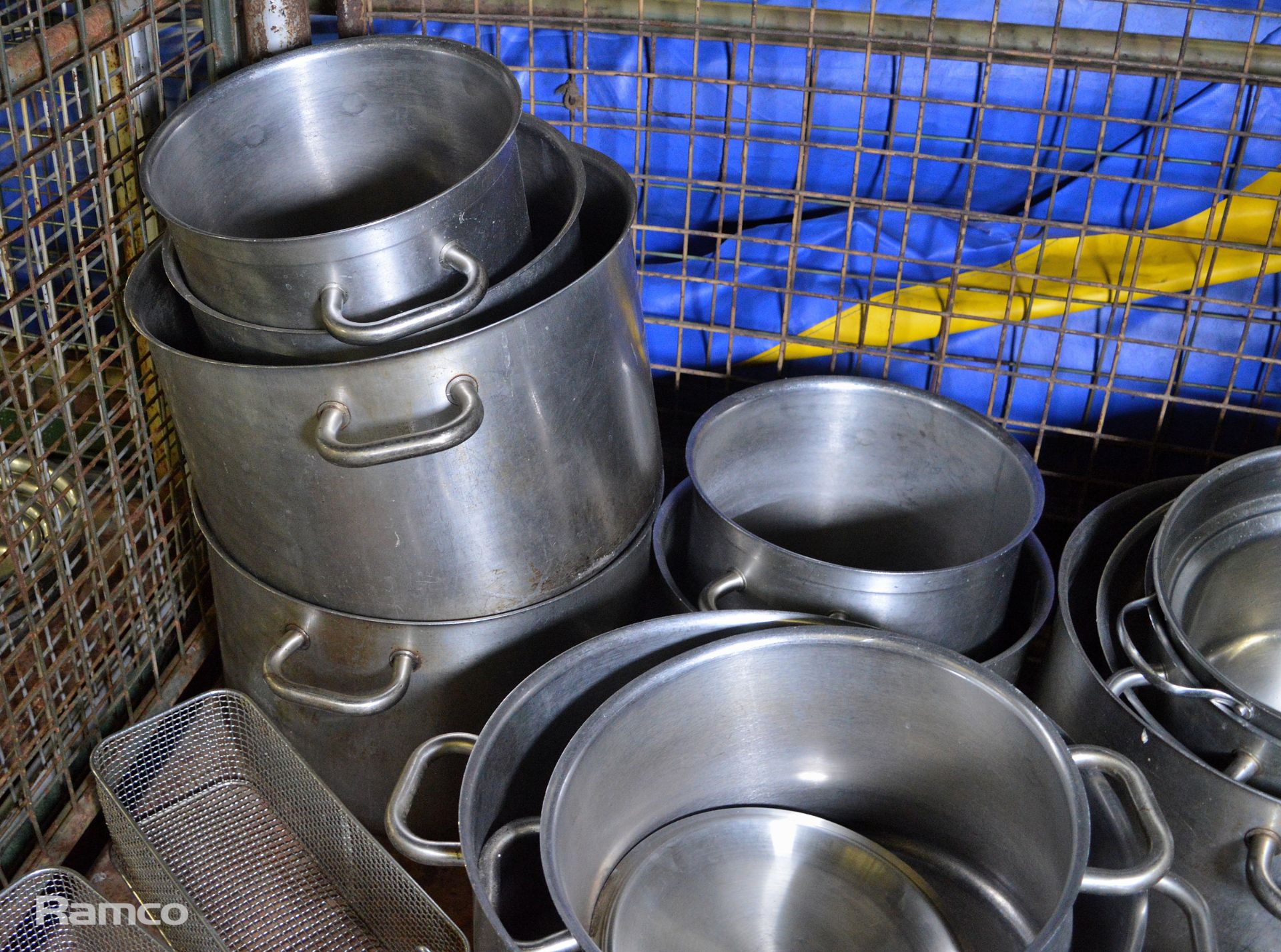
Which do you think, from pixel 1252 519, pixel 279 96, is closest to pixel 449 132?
pixel 279 96

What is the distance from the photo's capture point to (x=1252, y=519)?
4.32ft

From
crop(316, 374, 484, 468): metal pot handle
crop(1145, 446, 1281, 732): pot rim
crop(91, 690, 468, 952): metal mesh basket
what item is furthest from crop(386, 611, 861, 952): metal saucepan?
crop(1145, 446, 1281, 732): pot rim

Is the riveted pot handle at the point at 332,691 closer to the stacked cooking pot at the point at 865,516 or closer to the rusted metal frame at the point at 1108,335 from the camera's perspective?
the stacked cooking pot at the point at 865,516

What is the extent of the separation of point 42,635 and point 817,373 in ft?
3.14

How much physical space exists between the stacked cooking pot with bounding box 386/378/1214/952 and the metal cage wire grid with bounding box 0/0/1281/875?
219mm

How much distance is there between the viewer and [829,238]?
1.51 m

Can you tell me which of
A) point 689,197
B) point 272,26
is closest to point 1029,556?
point 689,197

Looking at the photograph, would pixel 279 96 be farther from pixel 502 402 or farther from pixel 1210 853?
pixel 1210 853

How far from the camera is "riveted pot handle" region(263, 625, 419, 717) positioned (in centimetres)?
116

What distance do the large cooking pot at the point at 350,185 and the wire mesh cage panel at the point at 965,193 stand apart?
20cm

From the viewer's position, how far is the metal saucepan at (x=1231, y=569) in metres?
1.25

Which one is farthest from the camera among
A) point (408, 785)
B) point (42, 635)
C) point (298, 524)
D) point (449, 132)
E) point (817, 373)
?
point (817, 373)

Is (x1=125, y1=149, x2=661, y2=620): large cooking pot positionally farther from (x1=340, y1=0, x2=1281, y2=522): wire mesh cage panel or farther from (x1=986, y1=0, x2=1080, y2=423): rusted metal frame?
(x1=986, y1=0, x2=1080, y2=423): rusted metal frame

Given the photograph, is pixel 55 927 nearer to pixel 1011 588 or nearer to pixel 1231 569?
pixel 1011 588
